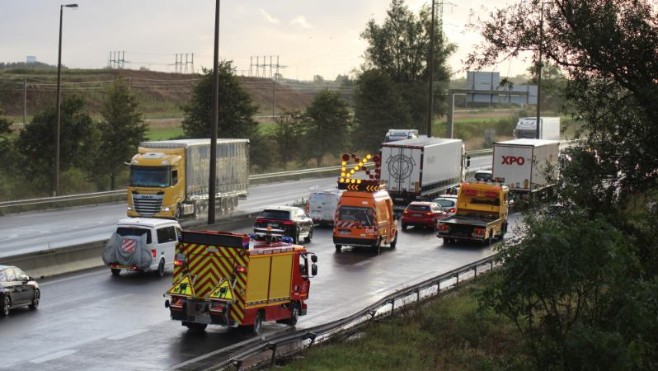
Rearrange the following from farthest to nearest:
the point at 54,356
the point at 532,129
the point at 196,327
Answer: the point at 532,129 < the point at 196,327 < the point at 54,356

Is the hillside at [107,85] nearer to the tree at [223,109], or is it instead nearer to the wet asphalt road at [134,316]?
the tree at [223,109]

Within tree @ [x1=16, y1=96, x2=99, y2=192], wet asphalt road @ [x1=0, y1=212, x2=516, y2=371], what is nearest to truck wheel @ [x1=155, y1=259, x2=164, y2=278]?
wet asphalt road @ [x1=0, y1=212, x2=516, y2=371]

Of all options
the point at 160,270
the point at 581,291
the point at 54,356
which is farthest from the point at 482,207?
the point at 581,291

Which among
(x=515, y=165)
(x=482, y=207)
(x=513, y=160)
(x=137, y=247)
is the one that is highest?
(x=513, y=160)

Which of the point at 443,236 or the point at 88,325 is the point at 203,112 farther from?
the point at 88,325

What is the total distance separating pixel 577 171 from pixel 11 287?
1387cm

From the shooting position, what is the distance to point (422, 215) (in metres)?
51.7

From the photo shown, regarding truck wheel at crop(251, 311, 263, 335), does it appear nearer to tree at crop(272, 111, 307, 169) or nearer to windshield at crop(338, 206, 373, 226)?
windshield at crop(338, 206, 373, 226)

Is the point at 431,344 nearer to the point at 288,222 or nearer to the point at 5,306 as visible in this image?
the point at 5,306

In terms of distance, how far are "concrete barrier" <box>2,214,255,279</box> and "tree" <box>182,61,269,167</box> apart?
43.9 metres

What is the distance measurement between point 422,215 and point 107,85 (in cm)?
6287

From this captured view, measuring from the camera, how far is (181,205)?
50.4 meters

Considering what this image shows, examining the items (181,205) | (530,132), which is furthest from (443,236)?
(530,132)

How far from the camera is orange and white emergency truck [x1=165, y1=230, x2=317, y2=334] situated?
24469mm
